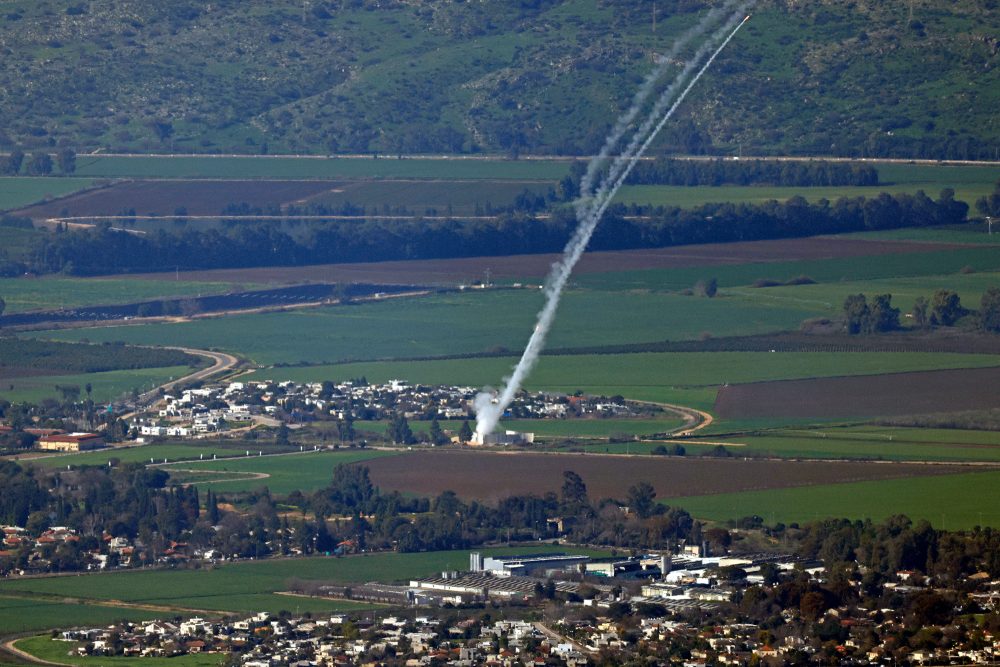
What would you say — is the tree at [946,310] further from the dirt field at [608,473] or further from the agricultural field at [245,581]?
the agricultural field at [245,581]

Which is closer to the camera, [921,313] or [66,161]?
[921,313]

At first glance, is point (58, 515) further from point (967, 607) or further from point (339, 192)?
point (339, 192)

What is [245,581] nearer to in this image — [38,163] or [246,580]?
[246,580]

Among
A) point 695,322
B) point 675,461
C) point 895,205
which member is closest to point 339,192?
point 895,205

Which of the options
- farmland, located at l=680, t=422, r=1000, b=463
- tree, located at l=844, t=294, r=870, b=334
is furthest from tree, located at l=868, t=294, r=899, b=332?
farmland, located at l=680, t=422, r=1000, b=463

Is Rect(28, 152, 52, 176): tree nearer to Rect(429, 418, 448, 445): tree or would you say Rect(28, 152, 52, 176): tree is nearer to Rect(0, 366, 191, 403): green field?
Rect(0, 366, 191, 403): green field

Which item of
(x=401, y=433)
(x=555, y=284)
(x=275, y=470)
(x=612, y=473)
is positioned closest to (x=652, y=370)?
(x=401, y=433)
